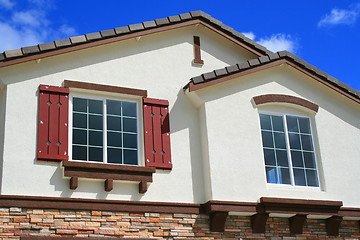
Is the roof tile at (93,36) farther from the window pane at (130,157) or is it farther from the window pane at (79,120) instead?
the window pane at (130,157)

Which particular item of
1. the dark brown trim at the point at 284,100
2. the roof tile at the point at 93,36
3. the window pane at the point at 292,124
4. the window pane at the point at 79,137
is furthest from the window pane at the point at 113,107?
the window pane at the point at 292,124

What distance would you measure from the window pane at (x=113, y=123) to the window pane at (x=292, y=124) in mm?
4313

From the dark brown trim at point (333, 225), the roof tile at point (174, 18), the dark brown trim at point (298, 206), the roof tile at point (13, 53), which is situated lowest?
the dark brown trim at point (333, 225)

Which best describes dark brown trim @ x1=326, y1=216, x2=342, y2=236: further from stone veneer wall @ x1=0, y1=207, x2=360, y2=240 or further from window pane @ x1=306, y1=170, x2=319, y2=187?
window pane @ x1=306, y1=170, x2=319, y2=187

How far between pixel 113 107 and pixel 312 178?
17.0ft

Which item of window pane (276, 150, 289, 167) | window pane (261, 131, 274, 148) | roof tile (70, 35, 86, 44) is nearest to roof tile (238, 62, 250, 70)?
window pane (261, 131, 274, 148)

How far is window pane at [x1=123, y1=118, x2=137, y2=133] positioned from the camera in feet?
42.9

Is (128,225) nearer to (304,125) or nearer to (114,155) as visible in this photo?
(114,155)

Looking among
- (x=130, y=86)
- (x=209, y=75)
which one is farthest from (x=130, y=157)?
(x=209, y=75)

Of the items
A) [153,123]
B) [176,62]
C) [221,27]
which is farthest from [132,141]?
[221,27]

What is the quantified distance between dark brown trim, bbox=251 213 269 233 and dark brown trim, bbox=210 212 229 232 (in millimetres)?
753

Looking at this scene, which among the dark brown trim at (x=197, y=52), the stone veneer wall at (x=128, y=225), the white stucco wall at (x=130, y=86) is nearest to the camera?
the stone veneer wall at (x=128, y=225)

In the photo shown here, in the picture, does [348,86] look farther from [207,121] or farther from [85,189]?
[85,189]

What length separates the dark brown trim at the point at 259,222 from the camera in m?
13.0
